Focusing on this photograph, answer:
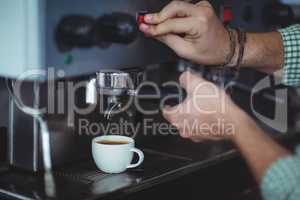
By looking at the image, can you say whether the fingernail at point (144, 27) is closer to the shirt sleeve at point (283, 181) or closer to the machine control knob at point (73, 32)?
the machine control knob at point (73, 32)

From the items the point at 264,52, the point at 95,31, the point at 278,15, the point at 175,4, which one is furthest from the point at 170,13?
the point at 278,15

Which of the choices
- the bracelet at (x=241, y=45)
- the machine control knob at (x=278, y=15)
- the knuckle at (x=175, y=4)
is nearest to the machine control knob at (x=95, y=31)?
the knuckle at (x=175, y=4)

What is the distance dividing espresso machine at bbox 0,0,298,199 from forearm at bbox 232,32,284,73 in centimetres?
19

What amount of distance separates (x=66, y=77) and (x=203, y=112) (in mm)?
262

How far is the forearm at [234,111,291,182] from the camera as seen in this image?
0.91 m

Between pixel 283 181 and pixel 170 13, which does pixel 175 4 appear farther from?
pixel 283 181

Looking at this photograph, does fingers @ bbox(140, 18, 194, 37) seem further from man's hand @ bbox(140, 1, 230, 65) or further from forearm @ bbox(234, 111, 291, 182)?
forearm @ bbox(234, 111, 291, 182)

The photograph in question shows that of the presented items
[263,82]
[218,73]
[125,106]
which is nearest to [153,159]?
[125,106]

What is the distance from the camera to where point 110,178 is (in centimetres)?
114

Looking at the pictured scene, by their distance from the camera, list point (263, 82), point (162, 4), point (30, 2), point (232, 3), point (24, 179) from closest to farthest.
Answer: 1. point (30, 2)
2. point (24, 179)
3. point (162, 4)
4. point (232, 3)
5. point (263, 82)

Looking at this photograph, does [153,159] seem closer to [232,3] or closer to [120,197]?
[120,197]

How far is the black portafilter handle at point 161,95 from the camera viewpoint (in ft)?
4.57

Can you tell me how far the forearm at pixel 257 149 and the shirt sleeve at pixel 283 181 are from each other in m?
0.01

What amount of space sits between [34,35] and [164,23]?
0.77ft
